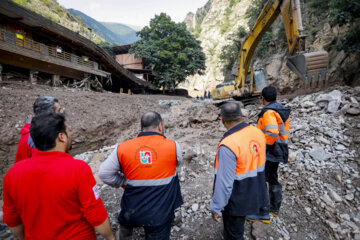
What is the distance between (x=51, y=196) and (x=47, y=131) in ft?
1.45

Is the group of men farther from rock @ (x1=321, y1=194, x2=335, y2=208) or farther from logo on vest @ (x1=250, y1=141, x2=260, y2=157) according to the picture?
rock @ (x1=321, y1=194, x2=335, y2=208)

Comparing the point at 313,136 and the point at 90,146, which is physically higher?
the point at 313,136

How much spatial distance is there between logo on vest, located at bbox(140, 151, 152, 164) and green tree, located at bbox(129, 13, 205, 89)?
851 inches

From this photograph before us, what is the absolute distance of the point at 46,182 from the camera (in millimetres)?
1034

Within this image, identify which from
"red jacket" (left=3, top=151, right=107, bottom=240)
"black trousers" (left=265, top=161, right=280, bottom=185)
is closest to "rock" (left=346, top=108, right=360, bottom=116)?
"black trousers" (left=265, top=161, right=280, bottom=185)

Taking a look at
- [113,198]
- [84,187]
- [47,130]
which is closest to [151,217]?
[84,187]

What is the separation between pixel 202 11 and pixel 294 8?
214 feet

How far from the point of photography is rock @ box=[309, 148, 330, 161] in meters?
3.38

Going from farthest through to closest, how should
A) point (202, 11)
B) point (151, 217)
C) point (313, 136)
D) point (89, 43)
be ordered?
point (202, 11)
point (89, 43)
point (313, 136)
point (151, 217)

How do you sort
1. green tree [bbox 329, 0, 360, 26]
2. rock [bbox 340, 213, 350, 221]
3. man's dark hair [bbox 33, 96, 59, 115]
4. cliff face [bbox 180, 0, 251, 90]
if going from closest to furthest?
man's dark hair [bbox 33, 96, 59, 115] < rock [bbox 340, 213, 350, 221] < green tree [bbox 329, 0, 360, 26] < cliff face [bbox 180, 0, 251, 90]

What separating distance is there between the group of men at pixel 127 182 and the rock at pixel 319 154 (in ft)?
6.52

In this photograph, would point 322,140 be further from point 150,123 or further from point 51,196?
point 51,196

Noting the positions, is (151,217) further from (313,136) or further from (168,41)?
(168,41)

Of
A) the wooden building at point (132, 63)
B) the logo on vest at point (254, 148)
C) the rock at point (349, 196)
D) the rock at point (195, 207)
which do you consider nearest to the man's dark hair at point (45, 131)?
the logo on vest at point (254, 148)
